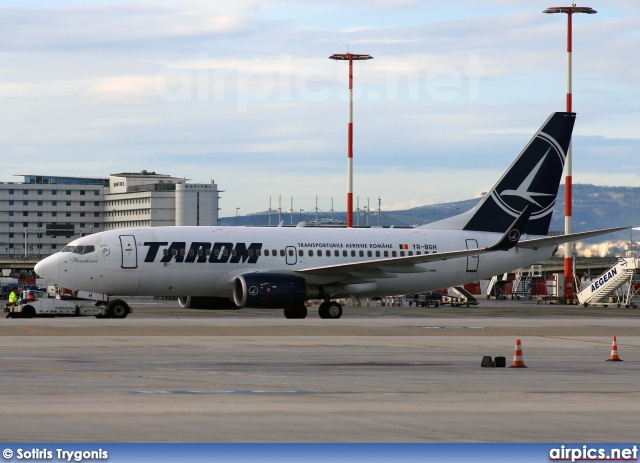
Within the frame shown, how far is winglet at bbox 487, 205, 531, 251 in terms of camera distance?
5091 cm

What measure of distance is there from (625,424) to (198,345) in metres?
18.5

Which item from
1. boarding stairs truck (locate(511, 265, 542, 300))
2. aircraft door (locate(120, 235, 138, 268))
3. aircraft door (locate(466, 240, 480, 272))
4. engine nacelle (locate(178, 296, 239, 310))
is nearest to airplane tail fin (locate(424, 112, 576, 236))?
aircraft door (locate(466, 240, 480, 272))

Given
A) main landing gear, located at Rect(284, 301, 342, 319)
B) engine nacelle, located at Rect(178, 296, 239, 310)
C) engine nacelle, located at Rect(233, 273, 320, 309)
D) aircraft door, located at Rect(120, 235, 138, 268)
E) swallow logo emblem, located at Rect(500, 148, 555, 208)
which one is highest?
swallow logo emblem, located at Rect(500, 148, 555, 208)

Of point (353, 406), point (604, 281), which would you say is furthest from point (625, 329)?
point (604, 281)

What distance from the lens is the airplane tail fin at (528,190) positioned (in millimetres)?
57688

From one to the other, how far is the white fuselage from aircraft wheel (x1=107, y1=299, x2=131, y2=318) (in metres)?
0.51

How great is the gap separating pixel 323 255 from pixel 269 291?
4988 millimetres

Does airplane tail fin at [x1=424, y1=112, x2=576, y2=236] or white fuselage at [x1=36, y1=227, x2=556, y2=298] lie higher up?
airplane tail fin at [x1=424, y1=112, x2=576, y2=236]

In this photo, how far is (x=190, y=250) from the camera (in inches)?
1992

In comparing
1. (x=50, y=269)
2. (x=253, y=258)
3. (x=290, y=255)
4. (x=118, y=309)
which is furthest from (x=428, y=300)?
(x=50, y=269)

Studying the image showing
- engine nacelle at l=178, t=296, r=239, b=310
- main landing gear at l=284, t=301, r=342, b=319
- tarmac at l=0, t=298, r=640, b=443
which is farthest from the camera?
engine nacelle at l=178, t=296, r=239, b=310

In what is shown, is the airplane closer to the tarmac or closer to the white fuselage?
the white fuselage

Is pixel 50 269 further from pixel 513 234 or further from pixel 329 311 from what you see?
pixel 513 234

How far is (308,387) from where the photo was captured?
71.4 feet
